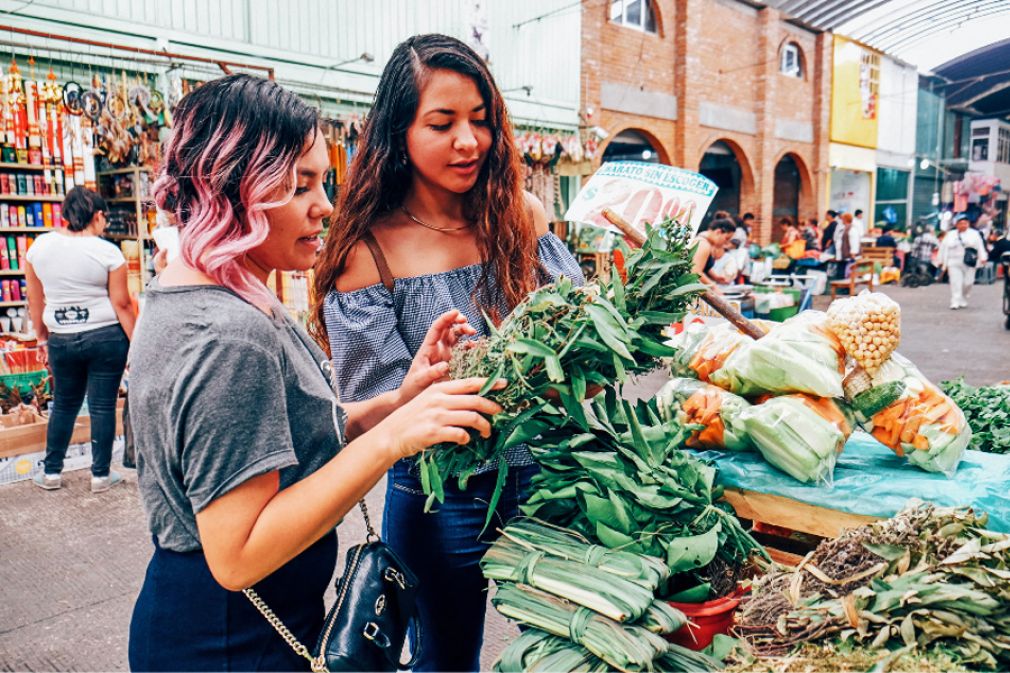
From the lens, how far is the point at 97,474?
5.07m

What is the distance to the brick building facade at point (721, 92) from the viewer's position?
14266mm

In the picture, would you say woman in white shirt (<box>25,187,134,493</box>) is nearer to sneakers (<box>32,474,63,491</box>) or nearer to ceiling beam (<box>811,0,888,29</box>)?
sneakers (<box>32,474,63,491</box>)

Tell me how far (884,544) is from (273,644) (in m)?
1.36

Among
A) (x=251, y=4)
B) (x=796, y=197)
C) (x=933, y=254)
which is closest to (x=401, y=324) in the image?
(x=251, y=4)

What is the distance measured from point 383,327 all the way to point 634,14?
48.9ft

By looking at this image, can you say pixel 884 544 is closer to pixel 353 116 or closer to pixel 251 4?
pixel 353 116

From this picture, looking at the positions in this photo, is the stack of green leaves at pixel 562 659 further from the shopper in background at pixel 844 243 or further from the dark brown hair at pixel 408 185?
the shopper in background at pixel 844 243

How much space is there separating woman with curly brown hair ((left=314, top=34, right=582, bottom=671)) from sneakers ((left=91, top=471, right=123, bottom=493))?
4062mm

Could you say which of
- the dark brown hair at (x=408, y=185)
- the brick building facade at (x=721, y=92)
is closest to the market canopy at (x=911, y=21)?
the brick building facade at (x=721, y=92)

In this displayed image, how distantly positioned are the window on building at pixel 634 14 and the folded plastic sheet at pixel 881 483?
531 inches

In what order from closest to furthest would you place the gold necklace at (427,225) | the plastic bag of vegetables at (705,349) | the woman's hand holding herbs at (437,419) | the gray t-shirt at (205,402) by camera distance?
the gray t-shirt at (205,402) < the woman's hand holding herbs at (437,419) < the gold necklace at (427,225) < the plastic bag of vegetables at (705,349)

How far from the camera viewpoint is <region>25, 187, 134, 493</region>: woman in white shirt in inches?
190

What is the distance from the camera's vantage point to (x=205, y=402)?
109cm

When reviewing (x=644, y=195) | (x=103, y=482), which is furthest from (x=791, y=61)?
(x=103, y=482)
